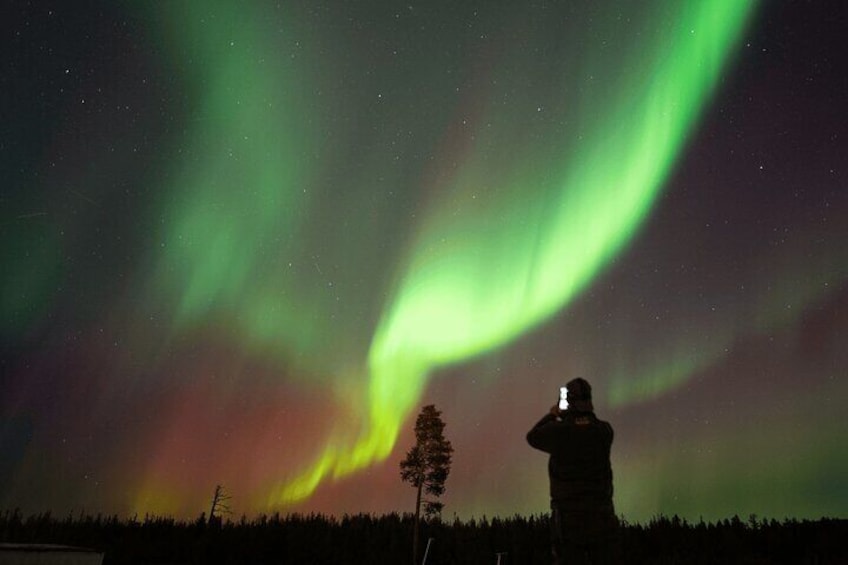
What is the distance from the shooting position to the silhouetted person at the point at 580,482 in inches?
196

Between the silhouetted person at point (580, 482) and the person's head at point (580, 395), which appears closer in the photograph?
the silhouetted person at point (580, 482)

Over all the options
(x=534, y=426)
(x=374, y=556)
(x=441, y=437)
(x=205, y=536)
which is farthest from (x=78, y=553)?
(x=441, y=437)

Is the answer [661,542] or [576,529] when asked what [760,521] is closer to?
[661,542]

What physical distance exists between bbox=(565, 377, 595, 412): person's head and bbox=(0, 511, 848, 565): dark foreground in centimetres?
2244

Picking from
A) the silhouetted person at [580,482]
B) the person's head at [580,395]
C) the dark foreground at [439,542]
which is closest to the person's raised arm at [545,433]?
the silhouetted person at [580,482]

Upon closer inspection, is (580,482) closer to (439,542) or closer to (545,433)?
(545,433)

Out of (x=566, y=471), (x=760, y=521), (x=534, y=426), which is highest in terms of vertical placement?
(x=760, y=521)

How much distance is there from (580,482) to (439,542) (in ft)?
106

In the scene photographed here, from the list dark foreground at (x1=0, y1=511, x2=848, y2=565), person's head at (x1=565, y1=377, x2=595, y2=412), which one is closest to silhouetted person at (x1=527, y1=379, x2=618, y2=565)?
person's head at (x1=565, y1=377, x2=595, y2=412)

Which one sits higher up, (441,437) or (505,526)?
(441,437)

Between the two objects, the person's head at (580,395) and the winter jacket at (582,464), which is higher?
the person's head at (580,395)

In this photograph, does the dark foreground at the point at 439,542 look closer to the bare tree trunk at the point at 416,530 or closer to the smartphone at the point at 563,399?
→ the bare tree trunk at the point at 416,530

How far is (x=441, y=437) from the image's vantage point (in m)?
38.6

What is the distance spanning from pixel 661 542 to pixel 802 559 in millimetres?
6788
